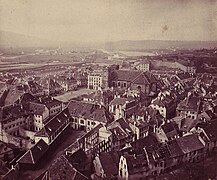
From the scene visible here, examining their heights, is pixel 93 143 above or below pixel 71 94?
below

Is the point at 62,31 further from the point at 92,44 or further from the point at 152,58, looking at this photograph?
the point at 152,58

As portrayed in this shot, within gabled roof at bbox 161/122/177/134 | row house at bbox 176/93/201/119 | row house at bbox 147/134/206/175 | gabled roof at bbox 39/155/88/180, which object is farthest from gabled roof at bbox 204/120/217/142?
gabled roof at bbox 39/155/88/180

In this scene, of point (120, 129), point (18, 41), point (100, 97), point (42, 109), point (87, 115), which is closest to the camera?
point (18, 41)

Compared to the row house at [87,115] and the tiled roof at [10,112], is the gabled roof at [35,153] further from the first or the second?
the row house at [87,115]

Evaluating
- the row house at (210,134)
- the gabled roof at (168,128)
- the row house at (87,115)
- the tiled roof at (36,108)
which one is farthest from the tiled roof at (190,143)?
the tiled roof at (36,108)

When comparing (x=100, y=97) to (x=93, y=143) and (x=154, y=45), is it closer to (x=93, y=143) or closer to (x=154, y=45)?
(x=93, y=143)

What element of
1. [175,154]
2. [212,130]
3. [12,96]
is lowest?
[175,154]

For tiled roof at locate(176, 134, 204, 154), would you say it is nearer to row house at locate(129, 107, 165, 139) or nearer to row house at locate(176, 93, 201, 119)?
row house at locate(129, 107, 165, 139)

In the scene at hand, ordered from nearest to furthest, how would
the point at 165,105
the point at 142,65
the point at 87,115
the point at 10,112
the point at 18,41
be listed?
the point at 18,41, the point at 10,112, the point at 142,65, the point at 87,115, the point at 165,105

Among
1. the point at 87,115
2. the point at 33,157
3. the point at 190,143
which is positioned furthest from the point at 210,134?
the point at 33,157
